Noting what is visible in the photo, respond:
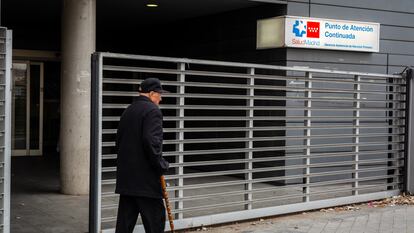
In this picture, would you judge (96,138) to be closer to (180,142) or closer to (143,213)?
(180,142)

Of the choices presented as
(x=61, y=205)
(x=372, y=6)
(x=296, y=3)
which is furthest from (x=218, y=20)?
(x=61, y=205)

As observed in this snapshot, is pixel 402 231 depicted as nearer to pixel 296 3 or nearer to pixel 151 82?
pixel 151 82

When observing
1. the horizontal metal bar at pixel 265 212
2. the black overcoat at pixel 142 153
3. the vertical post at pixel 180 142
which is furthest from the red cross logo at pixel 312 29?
the black overcoat at pixel 142 153

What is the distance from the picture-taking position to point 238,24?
12.7 m

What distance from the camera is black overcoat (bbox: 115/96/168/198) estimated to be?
18.4ft

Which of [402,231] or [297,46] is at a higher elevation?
[297,46]

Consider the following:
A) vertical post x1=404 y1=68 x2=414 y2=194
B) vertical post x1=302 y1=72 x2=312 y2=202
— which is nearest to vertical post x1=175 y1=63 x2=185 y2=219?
vertical post x1=302 y1=72 x2=312 y2=202

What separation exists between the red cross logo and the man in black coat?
647 centimetres

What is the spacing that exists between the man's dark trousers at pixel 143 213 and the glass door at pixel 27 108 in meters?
11.5

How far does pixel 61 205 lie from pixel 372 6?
25.5 feet

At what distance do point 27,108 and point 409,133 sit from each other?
1058 centimetres

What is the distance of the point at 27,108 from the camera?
55.0ft

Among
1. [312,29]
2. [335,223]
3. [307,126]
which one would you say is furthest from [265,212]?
[312,29]

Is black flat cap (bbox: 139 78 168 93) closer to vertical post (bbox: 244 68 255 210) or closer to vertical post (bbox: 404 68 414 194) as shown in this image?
vertical post (bbox: 244 68 255 210)
